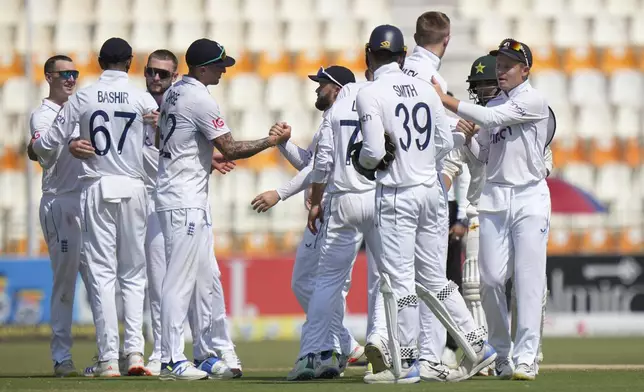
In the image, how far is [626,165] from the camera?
2180 centimetres

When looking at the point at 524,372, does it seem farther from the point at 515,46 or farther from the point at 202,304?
the point at 202,304

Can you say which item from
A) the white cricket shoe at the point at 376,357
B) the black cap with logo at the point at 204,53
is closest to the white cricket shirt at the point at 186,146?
the black cap with logo at the point at 204,53

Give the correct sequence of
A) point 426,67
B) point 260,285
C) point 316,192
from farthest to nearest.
Answer: point 260,285
point 316,192
point 426,67

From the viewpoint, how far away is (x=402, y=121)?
860 cm

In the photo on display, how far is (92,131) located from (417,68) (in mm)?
2600

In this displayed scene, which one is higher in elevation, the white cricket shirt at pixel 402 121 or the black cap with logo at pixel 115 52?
the black cap with logo at pixel 115 52

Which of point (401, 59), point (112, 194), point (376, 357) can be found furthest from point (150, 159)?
point (376, 357)

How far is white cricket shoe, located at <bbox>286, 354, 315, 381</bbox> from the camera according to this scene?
9.21m

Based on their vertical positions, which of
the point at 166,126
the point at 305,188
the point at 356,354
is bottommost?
the point at 356,354

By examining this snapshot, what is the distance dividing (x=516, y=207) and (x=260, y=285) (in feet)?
32.1

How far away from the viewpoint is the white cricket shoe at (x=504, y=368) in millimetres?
9273

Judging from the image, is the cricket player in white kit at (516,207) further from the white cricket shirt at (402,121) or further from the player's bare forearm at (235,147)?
the player's bare forearm at (235,147)

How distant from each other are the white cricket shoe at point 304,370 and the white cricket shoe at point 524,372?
1416 millimetres

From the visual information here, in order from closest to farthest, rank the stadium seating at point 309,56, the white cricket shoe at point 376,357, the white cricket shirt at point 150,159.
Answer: the white cricket shoe at point 376,357, the white cricket shirt at point 150,159, the stadium seating at point 309,56
